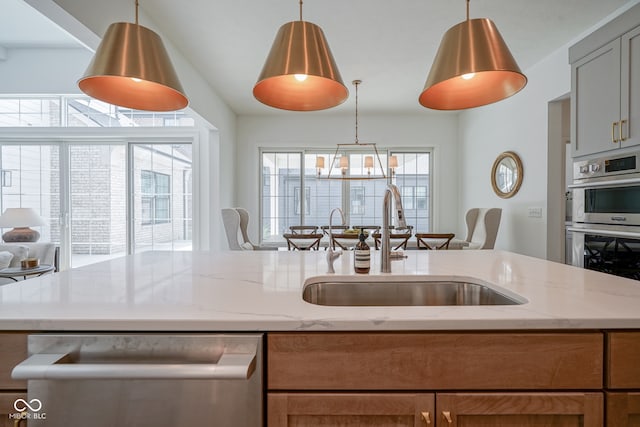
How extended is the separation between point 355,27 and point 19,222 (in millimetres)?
4314

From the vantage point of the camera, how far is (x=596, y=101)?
2016mm

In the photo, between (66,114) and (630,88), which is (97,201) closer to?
(66,114)

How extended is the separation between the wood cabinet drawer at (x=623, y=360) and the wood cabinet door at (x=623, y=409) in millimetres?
23

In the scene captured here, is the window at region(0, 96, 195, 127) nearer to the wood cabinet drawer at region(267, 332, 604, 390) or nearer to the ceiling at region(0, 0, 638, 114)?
the ceiling at region(0, 0, 638, 114)

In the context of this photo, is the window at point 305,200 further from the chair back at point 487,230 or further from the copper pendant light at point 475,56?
the copper pendant light at point 475,56

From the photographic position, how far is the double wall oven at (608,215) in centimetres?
175

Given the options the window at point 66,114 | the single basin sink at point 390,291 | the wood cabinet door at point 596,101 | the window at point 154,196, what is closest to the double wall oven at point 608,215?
the wood cabinet door at point 596,101

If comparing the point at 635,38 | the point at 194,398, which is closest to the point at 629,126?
the point at 635,38

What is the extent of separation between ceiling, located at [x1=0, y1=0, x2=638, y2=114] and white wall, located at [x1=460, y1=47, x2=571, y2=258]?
30 cm

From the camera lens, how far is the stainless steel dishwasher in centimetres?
75

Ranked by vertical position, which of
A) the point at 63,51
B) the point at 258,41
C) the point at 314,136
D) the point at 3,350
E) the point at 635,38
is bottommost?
the point at 3,350

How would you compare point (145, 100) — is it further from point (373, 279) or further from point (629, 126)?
point (629, 126)

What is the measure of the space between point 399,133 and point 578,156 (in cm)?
363

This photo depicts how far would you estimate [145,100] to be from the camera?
1.42 meters
